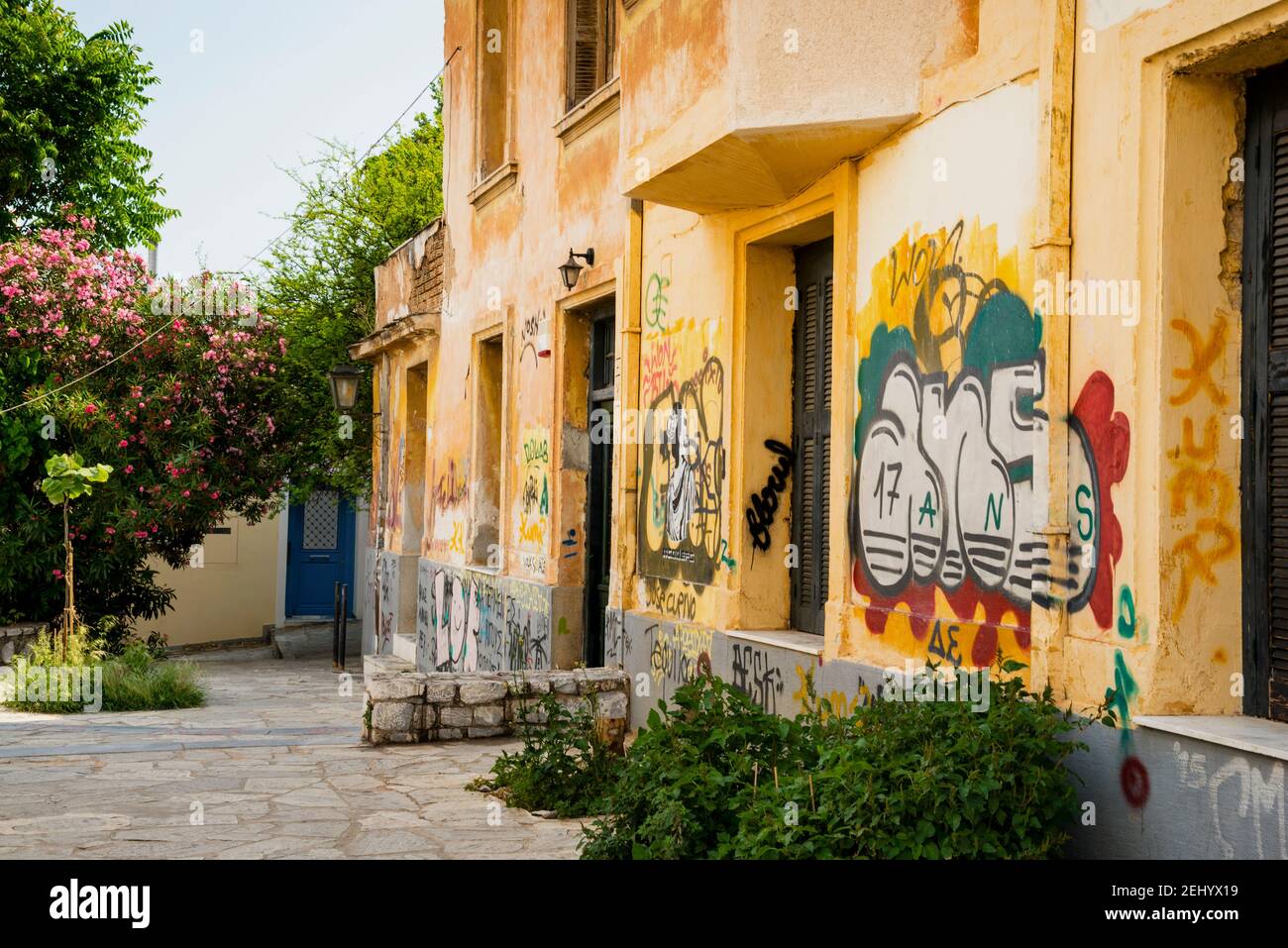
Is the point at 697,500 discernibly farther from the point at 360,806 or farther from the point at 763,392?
the point at 360,806

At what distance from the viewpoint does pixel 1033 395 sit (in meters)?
5.12

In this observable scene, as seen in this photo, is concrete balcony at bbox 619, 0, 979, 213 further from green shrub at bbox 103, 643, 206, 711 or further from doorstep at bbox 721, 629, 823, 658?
green shrub at bbox 103, 643, 206, 711

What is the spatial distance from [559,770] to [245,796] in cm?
165

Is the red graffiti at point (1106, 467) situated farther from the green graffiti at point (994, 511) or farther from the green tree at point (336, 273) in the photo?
the green tree at point (336, 273)

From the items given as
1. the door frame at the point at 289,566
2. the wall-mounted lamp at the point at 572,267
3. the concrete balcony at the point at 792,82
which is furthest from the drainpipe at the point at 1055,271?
the door frame at the point at 289,566

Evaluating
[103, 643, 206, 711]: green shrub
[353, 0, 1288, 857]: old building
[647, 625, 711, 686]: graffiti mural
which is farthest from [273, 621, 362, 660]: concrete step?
[647, 625, 711, 686]: graffiti mural

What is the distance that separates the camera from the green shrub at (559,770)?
6.70m

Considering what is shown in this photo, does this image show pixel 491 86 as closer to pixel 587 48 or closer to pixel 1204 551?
pixel 587 48

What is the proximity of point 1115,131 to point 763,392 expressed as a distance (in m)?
3.18

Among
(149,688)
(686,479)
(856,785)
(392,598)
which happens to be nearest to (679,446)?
(686,479)

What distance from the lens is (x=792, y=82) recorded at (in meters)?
6.39

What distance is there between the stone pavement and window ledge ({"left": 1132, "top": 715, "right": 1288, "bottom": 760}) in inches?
98.1
